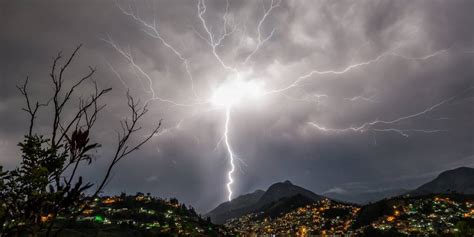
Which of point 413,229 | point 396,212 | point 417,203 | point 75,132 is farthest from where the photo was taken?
point 417,203

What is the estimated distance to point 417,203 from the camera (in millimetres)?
169375

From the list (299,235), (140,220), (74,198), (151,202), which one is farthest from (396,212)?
(74,198)

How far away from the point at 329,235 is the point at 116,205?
134m

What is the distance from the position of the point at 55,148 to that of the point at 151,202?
20426 centimetres

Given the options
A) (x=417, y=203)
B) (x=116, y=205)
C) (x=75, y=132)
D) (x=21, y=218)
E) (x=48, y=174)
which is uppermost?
(x=116, y=205)

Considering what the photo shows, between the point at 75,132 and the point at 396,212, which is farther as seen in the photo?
the point at 396,212

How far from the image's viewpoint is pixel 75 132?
4.22m

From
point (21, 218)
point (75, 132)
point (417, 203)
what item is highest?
point (417, 203)

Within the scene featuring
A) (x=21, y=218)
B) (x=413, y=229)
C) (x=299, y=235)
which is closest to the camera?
(x=21, y=218)

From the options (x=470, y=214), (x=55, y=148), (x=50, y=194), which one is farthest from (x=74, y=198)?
(x=470, y=214)

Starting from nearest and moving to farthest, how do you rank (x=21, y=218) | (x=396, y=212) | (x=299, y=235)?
(x=21, y=218), (x=396, y=212), (x=299, y=235)

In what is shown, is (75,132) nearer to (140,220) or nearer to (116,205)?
(140,220)

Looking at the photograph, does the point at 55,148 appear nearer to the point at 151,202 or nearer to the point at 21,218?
the point at 21,218

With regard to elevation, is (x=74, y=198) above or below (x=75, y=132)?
below
